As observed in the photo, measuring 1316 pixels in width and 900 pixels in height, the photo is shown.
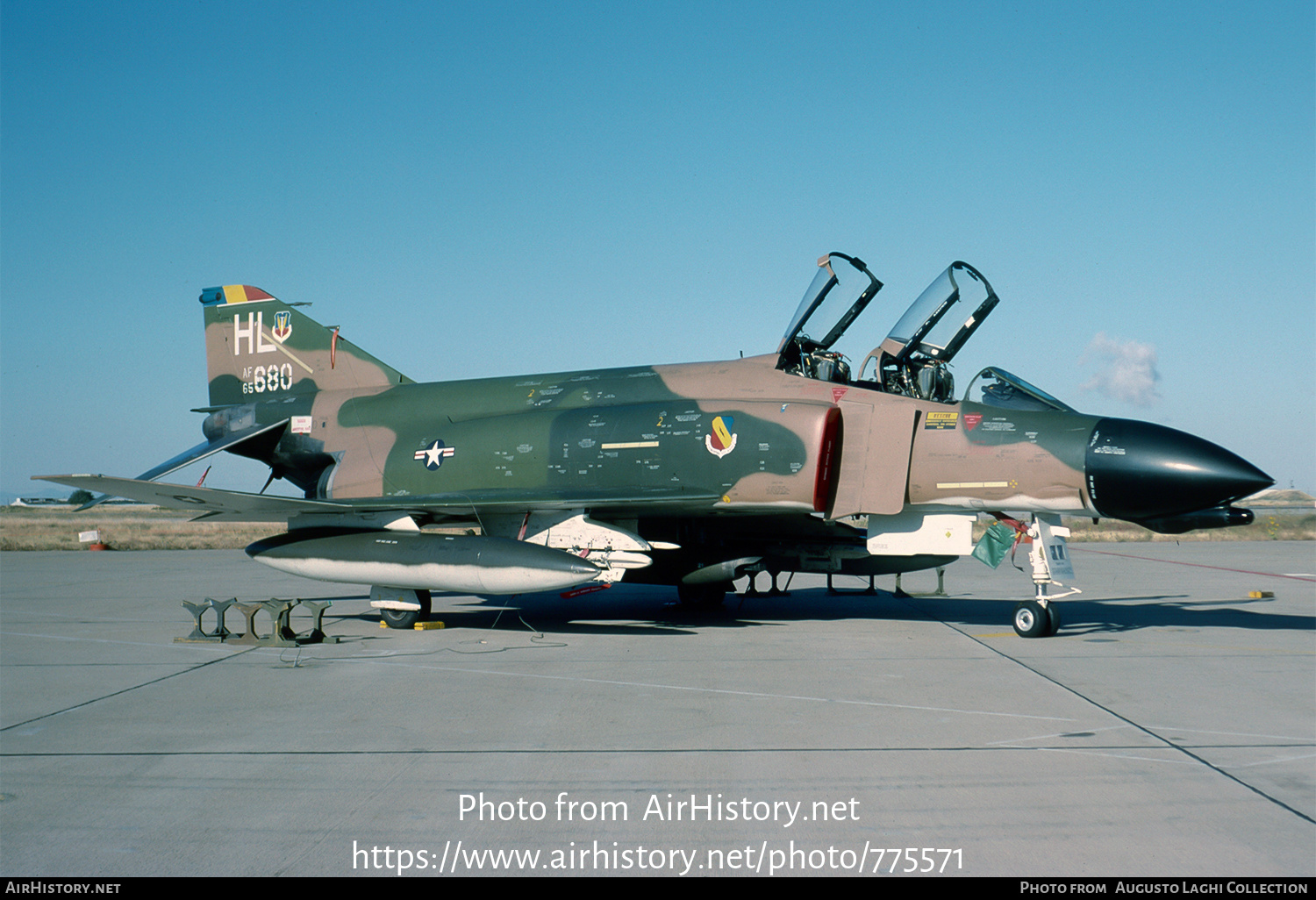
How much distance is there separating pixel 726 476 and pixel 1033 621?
3547 millimetres

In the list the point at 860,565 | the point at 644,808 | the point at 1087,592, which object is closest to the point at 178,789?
the point at 644,808

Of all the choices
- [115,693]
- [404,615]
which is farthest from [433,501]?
[115,693]

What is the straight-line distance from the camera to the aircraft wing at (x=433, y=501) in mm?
10273

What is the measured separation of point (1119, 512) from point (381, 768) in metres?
7.25

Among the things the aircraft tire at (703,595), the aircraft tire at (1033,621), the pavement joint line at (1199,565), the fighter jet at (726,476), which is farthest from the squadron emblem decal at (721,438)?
the pavement joint line at (1199,565)

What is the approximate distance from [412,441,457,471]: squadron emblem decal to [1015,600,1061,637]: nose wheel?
715cm

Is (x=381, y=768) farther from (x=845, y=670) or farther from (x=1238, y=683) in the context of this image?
(x=1238, y=683)

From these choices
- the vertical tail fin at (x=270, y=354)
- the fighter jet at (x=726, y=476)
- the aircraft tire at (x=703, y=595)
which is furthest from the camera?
the vertical tail fin at (x=270, y=354)

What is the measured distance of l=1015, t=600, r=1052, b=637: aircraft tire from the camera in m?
9.56

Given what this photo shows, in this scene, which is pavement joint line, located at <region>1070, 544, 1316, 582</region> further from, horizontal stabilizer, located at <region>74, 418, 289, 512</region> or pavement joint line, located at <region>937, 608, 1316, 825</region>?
horizontal stabilizer, located at <region>74, 418, 289, 512</region>

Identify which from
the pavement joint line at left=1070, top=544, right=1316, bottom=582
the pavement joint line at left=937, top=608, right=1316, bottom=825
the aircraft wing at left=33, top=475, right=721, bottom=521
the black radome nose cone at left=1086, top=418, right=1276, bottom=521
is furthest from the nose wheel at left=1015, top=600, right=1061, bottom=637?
the pavement joint line at left=1070, top=544, right=1316, bottom=582

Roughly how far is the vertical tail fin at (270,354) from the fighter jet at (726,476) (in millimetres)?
1223

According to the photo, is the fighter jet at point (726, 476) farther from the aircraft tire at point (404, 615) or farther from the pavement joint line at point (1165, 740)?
the pavement joint line at point (1165, 740)
